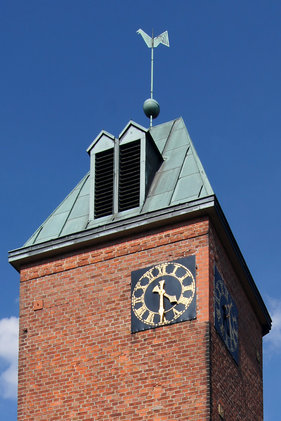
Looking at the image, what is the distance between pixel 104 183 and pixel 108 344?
475 centimetres

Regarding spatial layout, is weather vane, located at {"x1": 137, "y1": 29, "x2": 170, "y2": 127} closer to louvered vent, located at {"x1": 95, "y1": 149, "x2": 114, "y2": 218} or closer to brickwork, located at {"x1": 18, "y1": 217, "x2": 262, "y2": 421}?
louvered vent, located at {"x1": 95, "y1": 149, "x2": 114, "y2": 218}

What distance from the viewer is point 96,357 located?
28.5 metres

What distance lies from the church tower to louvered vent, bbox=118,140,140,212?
29mm

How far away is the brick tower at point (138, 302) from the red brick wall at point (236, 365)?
1.1 inches

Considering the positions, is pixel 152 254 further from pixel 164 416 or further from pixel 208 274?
pixel 164 416

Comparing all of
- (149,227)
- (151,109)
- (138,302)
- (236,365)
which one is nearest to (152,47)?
(151,109)

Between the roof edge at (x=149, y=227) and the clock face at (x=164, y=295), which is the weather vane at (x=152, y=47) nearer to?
the roof edge at (x=149, y=227)

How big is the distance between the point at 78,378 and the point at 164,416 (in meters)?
2.46

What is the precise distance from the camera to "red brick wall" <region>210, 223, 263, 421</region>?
91.1ft

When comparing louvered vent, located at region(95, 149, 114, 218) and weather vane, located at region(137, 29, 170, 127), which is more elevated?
weather vane, located at region(137, 29, 170, 127)

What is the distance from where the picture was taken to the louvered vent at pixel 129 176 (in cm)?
3084

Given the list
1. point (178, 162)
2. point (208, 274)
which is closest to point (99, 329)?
point (208, 274)

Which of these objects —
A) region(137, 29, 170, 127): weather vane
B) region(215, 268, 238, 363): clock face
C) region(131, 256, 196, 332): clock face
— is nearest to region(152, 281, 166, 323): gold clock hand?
region(131, 256, 196, 332): clock face

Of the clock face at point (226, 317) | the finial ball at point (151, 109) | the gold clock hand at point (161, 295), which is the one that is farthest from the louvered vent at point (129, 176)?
the finial ball at point (151, 109)
